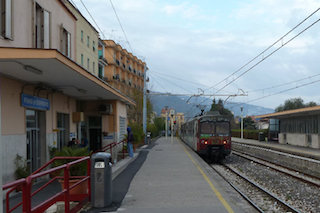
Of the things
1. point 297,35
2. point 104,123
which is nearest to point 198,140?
point 104,123

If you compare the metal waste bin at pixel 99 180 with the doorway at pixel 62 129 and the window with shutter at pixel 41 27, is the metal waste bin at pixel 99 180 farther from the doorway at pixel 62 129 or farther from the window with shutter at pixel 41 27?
the window with shutter at pixel 41 27

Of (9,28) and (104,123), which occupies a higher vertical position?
(9,28)

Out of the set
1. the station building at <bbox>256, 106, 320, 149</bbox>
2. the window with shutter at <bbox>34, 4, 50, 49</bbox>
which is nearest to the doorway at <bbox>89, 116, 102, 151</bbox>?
the window with shutter at <bbox>34, 4, 50, 49</bbox>

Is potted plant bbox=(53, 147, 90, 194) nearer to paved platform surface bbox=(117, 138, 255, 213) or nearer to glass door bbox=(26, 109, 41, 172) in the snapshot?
paved platform surface bbox=(117, 138, 255, 213)

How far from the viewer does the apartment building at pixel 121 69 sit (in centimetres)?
5994

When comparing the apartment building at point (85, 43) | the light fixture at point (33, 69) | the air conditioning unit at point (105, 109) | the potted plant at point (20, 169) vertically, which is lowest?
the potted plant at point (20, 169)

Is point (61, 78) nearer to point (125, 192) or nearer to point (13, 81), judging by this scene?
point (13, 81)

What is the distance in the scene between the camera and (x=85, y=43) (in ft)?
91.8

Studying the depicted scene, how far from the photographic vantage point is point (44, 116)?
1227cm

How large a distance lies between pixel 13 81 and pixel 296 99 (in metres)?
88.4

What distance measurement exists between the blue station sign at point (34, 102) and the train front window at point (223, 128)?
1021 cm

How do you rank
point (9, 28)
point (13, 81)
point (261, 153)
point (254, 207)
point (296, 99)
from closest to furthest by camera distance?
point (254, 207)
point (13, 81)
point (9, 28)
point (261, 153)
point (296, 99)

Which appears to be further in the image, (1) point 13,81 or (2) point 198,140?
(2) point 198,140

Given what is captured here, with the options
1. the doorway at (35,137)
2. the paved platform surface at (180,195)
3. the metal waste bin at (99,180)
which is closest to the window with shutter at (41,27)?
the doorway at (35,137)
